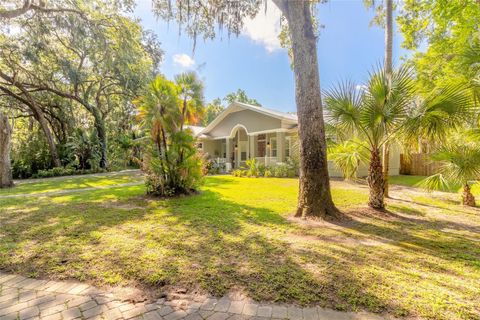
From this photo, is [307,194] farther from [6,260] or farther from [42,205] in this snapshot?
[42,205]

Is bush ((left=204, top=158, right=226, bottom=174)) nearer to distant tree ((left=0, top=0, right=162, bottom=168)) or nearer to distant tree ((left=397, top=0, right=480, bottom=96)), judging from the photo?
distant tree ((left=0, top=0, right=162, bottom=168))

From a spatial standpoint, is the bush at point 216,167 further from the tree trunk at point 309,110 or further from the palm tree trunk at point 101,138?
the tree trunk at point 309,110

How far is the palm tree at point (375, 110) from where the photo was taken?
5.72m

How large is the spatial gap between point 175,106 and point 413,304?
7.63 meters

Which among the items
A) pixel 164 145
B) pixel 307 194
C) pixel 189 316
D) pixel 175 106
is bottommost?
pixel 189 316

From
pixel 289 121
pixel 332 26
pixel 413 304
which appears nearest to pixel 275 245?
pixel 413 304

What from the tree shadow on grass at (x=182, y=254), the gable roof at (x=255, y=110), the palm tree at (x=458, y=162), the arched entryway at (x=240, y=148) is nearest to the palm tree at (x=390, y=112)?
the palm tree at (x=458, y=162)

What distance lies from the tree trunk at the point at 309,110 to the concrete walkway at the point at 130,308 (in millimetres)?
3488

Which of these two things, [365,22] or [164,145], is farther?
[365,22]

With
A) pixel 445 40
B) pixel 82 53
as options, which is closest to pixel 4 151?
pixel 82 53

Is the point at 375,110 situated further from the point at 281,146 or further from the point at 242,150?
the point at 242,150

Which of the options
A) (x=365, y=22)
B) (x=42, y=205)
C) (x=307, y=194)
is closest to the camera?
(x=307, y=194)

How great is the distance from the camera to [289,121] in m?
16.0

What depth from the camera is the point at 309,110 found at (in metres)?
5.60
